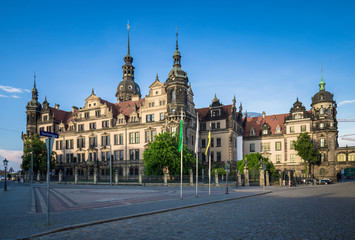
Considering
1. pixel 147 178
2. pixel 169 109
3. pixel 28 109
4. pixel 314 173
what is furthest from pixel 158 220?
pixel 28 109

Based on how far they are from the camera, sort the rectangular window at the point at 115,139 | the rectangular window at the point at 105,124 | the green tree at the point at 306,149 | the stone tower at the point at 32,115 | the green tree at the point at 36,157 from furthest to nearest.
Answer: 1. the stone tower at the point at 32,115
2. the rectangular window at the point at 105,124
3. the rectangular window at the point at 115,139
4. the green tree at the point at 36,157
5. the green tree at the point at 306,149

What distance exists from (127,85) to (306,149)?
2178 inches

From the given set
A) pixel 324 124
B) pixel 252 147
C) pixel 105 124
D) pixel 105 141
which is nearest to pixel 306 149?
pixel 324 124

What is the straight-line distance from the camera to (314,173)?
69000mm

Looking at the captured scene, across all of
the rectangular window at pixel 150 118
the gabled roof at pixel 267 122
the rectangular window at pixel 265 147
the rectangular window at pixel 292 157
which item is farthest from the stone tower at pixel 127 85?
the rectangular window at pixel 292 157

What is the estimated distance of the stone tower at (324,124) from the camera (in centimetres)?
6825

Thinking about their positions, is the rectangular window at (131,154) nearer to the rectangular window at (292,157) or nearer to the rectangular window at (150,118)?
the rectangular window at (150,118)

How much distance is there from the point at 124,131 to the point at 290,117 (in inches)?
1602

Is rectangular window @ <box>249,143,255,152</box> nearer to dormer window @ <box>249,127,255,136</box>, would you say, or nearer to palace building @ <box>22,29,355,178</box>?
palace building @ <box>22,29,355,178</box>

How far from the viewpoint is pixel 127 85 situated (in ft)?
307

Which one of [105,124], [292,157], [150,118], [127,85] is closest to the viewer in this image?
[150,118]

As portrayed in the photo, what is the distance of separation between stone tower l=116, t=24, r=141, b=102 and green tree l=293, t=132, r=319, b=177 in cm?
4822

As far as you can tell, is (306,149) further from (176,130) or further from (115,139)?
(115,139)

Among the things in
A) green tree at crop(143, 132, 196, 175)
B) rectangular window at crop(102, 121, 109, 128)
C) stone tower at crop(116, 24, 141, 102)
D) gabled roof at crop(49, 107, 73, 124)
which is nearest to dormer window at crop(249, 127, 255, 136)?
green tree at crop(143, 132, 196, 175)
